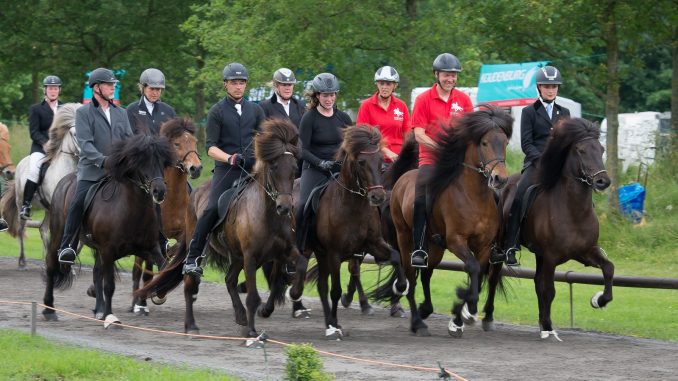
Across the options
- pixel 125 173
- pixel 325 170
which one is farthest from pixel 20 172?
pixel 325 170

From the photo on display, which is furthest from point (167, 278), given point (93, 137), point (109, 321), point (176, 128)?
point (176, 128)

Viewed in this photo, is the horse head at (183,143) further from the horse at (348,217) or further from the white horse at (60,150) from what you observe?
the horse at (348,217)

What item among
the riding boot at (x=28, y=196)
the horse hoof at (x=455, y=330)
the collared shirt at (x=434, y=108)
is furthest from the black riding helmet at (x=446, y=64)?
the riding boot at (x=28, y=196)

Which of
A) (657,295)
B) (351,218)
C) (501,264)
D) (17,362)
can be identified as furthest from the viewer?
(657,295)

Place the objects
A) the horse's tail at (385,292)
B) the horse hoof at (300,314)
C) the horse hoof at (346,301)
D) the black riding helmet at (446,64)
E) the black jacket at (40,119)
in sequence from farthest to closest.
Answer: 1. the black jacket at (40,119)
2. the horse hoof at (346,301)
3. the horse hoof at (300,314)
4. the horse's tail at (385,292)
5. the black riding helmet at (446,64)

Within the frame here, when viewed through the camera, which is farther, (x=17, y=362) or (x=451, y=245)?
(x=451, y=245)

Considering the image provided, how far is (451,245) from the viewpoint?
13.8 meters

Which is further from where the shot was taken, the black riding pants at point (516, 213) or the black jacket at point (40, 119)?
the black jacket at point (40, 119)

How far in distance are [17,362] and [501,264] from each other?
6.17 metres

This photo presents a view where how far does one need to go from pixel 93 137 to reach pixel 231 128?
203 centimetres

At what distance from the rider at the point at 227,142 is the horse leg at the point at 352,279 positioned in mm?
2774

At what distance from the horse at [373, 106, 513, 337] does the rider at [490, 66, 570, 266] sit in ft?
1.14

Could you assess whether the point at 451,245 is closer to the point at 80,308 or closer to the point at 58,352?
the point at 58,352

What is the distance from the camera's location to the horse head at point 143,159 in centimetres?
1429
